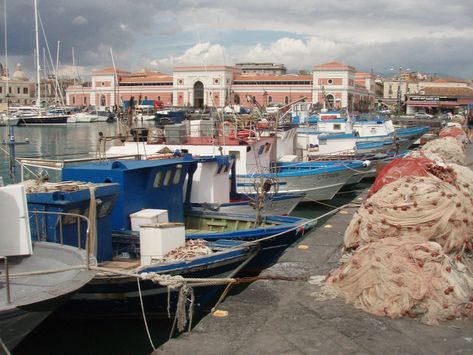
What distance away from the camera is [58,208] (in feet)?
25.6

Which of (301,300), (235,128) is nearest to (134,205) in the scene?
(301,300)

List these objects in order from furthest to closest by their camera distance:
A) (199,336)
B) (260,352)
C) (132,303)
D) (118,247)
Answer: (118,247), (132,303), (199,336), (260,352)

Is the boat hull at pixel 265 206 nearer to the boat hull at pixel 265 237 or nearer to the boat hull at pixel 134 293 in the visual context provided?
the boat hull at pixel 265 237

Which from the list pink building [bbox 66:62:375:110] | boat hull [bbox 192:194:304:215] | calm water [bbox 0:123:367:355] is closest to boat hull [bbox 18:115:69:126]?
pink building [bbox 66:62:375:110]

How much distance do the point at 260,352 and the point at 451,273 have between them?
2202 millimetres

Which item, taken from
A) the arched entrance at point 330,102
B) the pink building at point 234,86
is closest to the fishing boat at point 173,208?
the arched entrance at point 330,102

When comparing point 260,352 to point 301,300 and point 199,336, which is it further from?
point 301,300

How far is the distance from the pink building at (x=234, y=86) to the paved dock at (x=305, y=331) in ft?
292

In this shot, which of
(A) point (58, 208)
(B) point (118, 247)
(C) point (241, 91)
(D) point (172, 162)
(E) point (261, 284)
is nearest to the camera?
(E) point (261, 284)

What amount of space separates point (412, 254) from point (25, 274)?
3.95 m

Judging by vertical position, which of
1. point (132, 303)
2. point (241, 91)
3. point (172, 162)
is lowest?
point (132, 303)

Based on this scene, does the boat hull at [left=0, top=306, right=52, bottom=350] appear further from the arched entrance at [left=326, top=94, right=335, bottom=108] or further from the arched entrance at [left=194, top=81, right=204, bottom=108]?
the arched entrance at [left=194, top=81, right=204, bottom=108]

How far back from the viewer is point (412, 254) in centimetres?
549

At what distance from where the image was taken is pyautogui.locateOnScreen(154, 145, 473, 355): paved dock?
4.62 meters
